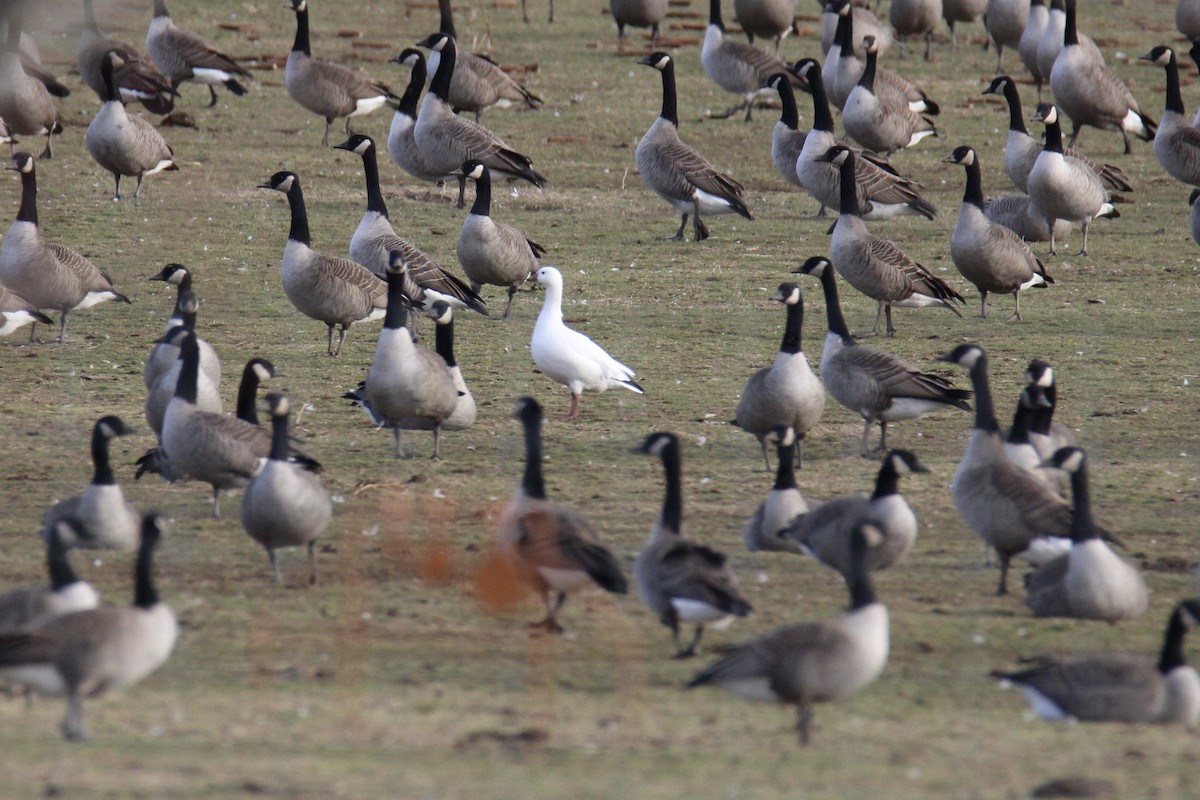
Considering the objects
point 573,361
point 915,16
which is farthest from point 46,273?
point 915,16

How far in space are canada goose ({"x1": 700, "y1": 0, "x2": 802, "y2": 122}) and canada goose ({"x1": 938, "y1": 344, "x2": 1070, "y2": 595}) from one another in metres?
15.2

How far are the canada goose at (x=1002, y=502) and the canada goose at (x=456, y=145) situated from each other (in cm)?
1035

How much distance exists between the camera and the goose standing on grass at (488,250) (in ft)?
48.9

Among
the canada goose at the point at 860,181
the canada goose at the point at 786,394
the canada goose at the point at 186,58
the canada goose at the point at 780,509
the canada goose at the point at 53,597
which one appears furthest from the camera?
the canada goose at the point at 186,58

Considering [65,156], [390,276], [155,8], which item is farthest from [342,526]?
[155,8]

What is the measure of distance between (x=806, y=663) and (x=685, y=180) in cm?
1198

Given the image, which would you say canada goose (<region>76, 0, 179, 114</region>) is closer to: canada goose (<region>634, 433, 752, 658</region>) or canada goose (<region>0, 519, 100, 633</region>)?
canada goose (<region>0, 519, 100, 633</region>)

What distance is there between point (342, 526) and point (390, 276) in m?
2.43

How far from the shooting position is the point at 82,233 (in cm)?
1731

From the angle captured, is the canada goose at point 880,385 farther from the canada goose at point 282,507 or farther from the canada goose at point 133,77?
the canada goose at point 133,77

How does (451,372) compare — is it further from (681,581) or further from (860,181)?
(860,181)

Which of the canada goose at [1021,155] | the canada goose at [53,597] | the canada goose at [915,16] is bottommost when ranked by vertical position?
the canada goose at [53,597]

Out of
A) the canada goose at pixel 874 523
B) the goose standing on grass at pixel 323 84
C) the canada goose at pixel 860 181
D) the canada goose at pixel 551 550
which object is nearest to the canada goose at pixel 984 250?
the canada goose at pixel 860 181

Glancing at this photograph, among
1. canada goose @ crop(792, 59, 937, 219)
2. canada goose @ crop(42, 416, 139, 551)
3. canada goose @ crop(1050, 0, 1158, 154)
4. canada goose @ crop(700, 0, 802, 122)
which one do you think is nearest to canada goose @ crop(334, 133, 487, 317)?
canada goose @ crop(792, 59, 937, 219)
